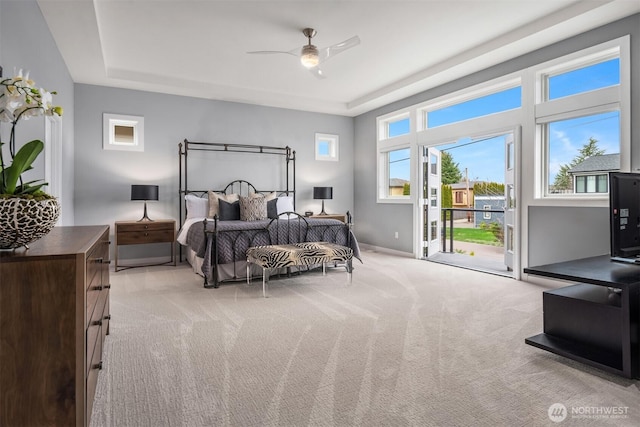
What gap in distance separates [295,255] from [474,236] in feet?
23.9

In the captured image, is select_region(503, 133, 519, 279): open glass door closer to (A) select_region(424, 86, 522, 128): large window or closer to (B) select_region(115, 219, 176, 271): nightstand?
(A) select_region(424, 86, 522, 128): large window

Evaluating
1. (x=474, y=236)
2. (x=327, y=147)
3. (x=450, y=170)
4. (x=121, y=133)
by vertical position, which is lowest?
(x=474, y=236)

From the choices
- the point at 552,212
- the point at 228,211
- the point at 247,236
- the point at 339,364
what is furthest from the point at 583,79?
the point at 228,211

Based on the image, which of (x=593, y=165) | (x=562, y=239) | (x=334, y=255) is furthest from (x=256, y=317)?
(x=593, y=165)

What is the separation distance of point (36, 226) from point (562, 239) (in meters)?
4.62

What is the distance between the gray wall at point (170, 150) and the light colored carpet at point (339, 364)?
2285mm

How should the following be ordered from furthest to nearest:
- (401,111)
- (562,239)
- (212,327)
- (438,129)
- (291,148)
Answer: (291,148)
(401,111)
(438,129)
(562,239)
(212,327)

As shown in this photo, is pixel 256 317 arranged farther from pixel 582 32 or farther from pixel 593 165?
pixel 582 32

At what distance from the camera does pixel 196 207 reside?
5.56 metres

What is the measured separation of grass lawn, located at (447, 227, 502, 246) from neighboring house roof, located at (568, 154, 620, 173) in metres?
5.20

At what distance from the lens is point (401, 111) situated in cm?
630

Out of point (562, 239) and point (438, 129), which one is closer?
point (562, 239)

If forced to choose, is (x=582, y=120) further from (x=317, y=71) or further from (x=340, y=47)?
(x=317, y=71)

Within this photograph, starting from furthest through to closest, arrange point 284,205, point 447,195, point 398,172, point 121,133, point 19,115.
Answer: point 447,195 → point 398,172 → point 284,205 → point 121,133 → point 19,115
